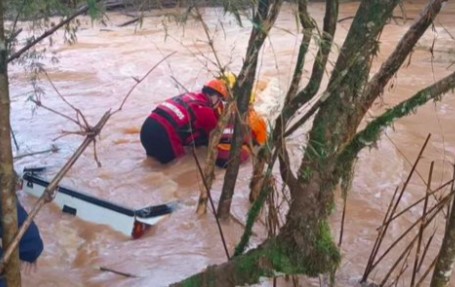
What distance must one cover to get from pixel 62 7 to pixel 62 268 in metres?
1.87

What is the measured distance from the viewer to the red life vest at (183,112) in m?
6.12

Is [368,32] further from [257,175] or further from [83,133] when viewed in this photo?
[257,175]

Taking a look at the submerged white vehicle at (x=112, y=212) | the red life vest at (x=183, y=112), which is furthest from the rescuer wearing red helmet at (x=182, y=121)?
the submerged white vehicle at (x=112, y=212)

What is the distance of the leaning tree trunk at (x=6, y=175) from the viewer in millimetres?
2055

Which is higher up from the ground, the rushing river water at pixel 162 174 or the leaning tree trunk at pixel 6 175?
the leaning tree trunk at pixel 6 175

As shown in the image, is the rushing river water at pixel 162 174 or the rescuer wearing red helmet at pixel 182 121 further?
the rescuer wearing red helmet at pixel 182 121

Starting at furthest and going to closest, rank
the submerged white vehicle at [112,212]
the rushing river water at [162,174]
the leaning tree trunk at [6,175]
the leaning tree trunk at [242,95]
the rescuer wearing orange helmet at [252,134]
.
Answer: the rescuer wearing orange helmet at [252,134], the submerged white vehicle at [112,212], the rushing river water at [162,174], the leaning tree trunk at [242,95], the leaning tree trunk at [6,175]

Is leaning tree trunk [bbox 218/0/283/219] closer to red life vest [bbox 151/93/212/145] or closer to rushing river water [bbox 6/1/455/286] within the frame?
rushing river water [bbox 6/1/455/286]

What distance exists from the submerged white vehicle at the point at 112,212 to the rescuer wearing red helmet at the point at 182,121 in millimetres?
1048

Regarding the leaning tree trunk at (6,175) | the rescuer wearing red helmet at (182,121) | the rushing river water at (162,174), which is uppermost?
the leaning tree trunk at (6,175)

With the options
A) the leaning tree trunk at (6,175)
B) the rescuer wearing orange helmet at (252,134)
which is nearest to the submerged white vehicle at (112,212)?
the rescuer wearing orange helmet at (252,134)

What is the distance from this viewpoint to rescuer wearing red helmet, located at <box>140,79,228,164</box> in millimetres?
6070

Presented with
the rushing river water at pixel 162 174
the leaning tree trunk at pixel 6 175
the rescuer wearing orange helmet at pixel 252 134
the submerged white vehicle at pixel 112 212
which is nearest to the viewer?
the leaning tree trunk at pixel 6 175

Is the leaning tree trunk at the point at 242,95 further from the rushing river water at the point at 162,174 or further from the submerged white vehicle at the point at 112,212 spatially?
the submerged white vehicle at the point at 112,212
